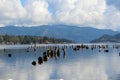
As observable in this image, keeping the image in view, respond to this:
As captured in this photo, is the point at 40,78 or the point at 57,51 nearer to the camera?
the point at 40,78

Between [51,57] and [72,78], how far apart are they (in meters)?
77.8

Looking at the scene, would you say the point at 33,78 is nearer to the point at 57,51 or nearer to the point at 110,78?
the point at 110,78

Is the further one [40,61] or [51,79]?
[40,61]

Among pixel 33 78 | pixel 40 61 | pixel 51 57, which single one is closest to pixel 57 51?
pixel 51 57

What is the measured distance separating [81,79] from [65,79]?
10.8 feet

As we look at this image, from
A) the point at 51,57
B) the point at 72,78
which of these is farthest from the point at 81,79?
the point at 51,57

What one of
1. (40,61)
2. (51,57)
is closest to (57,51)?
(51,57)

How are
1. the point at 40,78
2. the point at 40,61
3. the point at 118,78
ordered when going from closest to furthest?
the point at 118,78 < the point at 40,78 < the point at 40,61

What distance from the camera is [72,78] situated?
214ft

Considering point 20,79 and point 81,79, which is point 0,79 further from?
point 81,79

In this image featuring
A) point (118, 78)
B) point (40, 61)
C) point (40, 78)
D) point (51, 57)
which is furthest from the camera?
point (51, 57)

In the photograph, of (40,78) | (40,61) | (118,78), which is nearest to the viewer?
(118,78)

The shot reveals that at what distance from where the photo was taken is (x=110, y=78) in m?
64.0

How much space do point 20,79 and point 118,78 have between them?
2037 cm
